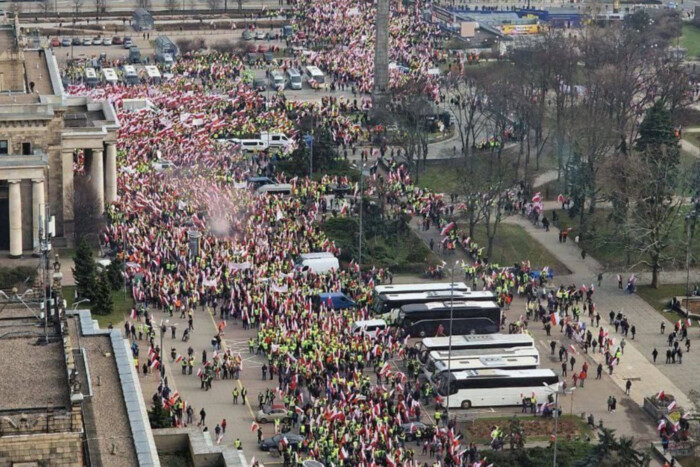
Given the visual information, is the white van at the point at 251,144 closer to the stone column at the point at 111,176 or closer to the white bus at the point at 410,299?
the stone column at the point at 111,176

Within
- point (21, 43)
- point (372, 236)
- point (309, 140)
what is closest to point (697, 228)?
Answer: point (372, 236)

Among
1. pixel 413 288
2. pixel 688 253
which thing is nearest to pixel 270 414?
pixel 413 288

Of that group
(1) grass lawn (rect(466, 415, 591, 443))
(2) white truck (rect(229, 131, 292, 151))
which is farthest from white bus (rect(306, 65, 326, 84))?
(1) grass lawn (rect(466, 415, 591, 443))

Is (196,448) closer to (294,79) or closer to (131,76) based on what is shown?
(131,76)

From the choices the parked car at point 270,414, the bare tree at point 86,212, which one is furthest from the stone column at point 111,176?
the parked car at point 270,414

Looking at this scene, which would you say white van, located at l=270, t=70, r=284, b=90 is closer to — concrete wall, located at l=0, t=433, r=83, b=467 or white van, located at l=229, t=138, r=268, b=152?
white van, located at l=229, t=138, r=268, b=152
